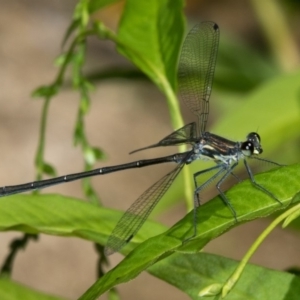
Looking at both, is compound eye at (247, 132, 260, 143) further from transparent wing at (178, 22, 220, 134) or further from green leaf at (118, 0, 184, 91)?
green leaf at (118, 0, 184, 91)

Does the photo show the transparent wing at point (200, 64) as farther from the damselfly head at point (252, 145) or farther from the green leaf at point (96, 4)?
the green leaf at point (96, 4)

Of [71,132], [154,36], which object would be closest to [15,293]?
[154,36]

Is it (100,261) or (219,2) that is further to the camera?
(219,2)

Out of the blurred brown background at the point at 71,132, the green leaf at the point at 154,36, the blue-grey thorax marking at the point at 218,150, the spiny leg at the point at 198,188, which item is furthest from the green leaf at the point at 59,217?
the blurred brown background at the point at 71,132

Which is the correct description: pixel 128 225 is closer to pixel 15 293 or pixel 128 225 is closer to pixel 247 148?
pixel 15 293

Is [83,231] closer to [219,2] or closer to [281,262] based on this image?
[281,262]

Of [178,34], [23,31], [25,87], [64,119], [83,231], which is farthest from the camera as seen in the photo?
[23,31]

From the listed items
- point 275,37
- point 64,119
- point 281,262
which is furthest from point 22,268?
point 275,37
